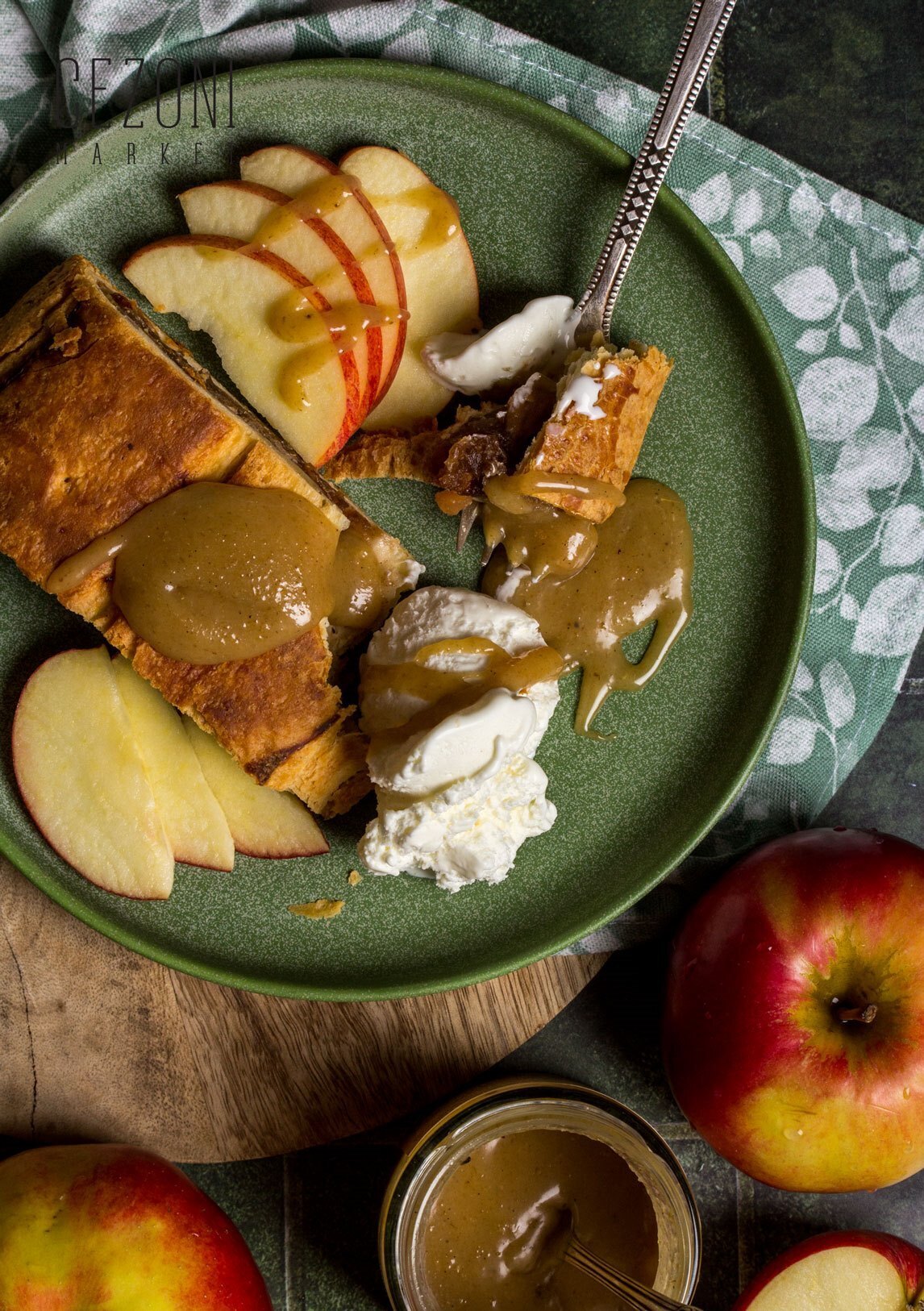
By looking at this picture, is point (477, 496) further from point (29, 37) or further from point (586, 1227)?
point (586, 1227)

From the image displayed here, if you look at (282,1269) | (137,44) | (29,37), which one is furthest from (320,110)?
(282,1269)

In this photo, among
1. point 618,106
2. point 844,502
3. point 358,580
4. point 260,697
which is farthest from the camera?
point 844,502

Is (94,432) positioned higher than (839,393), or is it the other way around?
(839,393)

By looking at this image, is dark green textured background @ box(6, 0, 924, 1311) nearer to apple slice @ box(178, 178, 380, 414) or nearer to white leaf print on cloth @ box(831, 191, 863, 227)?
white leaf print on cloth @ box(831, 191, 863, 227)

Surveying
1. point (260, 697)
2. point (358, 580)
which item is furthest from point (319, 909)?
point (358, 580)

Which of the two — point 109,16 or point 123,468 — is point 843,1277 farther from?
point 109,16

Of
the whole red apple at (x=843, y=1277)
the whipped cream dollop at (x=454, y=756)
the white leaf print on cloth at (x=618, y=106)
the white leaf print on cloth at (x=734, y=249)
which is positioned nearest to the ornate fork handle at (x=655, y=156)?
the white leaf print on cloth at (x=618, y=106)

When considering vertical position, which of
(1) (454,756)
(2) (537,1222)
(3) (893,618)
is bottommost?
(2) (537,1222)

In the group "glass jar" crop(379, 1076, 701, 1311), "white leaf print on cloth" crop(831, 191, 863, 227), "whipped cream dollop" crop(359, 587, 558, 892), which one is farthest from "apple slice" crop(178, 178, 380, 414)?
"glass jar" crop(379, 1076, 701, 1311)
